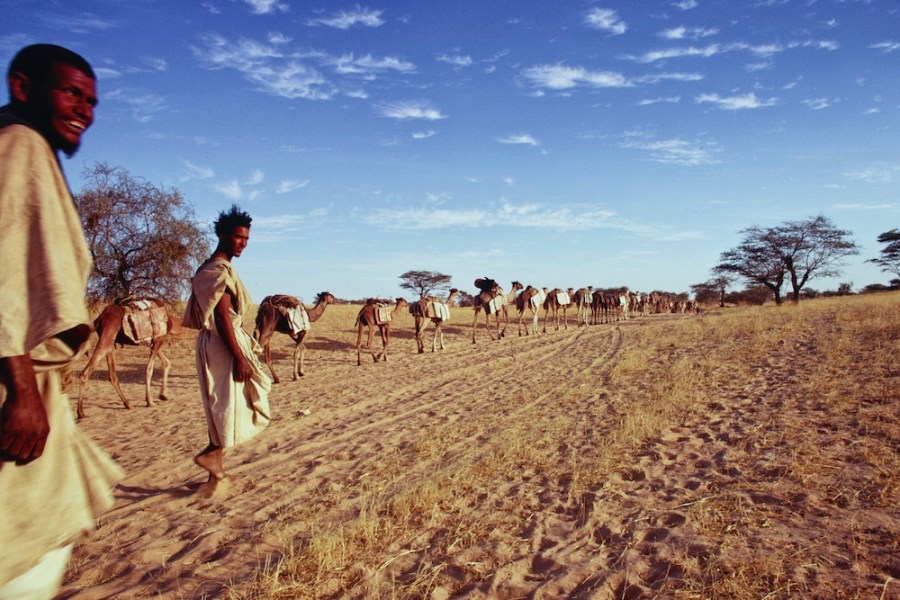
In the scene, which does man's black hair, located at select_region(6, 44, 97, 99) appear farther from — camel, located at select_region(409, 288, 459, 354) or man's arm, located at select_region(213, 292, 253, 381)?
camel, located at select_region(409, 288, 459, 354)

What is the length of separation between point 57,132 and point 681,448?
5719 mm

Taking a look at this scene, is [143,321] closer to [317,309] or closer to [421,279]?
[317,309]

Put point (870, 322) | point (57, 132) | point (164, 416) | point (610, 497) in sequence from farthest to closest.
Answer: point (870, 322)
point (164, 416)
point (610, 497)
point (57, 132)

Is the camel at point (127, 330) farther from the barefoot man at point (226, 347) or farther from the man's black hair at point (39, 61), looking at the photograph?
the man's black hair at point (39, 61)

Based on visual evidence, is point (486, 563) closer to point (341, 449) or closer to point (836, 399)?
point (341, 449)

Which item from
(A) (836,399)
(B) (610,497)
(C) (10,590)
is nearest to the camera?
(C) (10,590)

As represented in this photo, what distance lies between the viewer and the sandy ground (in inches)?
119

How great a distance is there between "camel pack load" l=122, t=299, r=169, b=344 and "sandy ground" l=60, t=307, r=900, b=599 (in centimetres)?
178

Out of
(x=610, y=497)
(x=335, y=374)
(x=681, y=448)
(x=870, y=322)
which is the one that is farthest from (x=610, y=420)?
(x=870, y=322)

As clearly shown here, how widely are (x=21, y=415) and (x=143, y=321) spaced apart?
10139mm

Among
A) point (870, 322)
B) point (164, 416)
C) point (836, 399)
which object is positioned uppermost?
point (870, 322)

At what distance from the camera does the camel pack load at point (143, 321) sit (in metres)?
9.91

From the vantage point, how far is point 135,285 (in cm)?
1688

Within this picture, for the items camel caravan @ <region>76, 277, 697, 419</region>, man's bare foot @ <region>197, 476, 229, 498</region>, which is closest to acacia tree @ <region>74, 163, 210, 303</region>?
camel caravan @ <region>76, 277, 697, 419</region>
